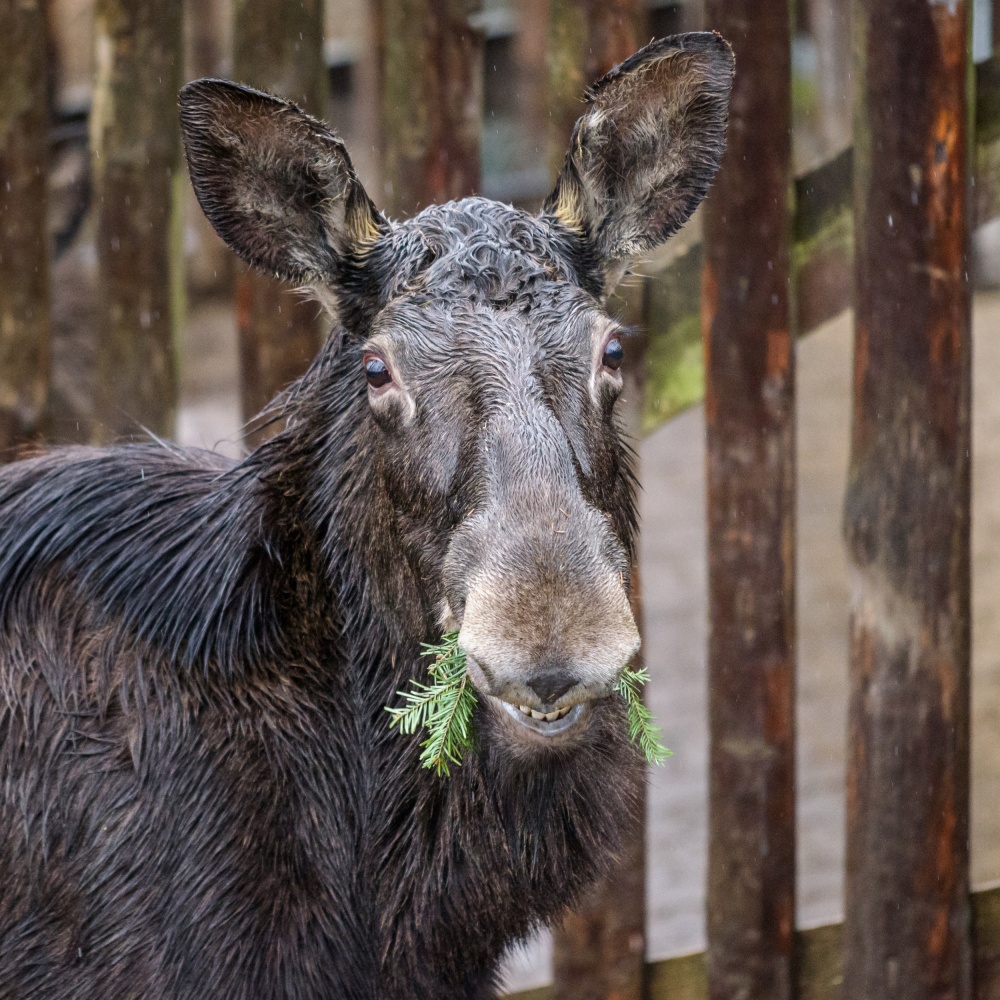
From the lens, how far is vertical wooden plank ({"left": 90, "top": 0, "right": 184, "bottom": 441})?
17.9 ft

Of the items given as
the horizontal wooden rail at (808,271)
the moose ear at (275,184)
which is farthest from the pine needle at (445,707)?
the horizontal wooden rail at (808,271)

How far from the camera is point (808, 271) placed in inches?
193

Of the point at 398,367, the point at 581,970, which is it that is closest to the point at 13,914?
the point at 398,367

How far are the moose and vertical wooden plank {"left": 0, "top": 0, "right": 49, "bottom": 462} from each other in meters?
1.81

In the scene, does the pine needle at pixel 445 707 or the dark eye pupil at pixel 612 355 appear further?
the dark eye pupil at pixel 612 355

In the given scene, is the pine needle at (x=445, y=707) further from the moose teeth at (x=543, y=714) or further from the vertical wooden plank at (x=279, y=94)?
the vertical wooden plank at (x=279, y=94)

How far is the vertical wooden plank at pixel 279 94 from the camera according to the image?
17.3 ft

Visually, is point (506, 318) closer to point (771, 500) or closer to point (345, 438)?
point (345, 438)

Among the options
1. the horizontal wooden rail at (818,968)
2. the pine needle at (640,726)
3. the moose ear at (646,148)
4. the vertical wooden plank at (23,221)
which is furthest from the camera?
the vertical wooden plank at (23,221)

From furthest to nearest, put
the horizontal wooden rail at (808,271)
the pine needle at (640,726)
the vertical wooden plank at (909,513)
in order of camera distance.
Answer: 1. the horizontal wooden rail at (808,271)
2. the vertical wooden plank at (909,513)
3. the pine needle at (640,726)

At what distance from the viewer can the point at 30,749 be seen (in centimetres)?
355

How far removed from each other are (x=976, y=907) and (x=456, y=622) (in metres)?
2.53

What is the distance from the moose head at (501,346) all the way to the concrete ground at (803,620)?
3094 mm

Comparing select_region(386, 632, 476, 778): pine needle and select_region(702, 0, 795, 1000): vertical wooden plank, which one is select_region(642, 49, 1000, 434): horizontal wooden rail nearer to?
select_region(702, 0, 795, 1000): vertical wooden plank
